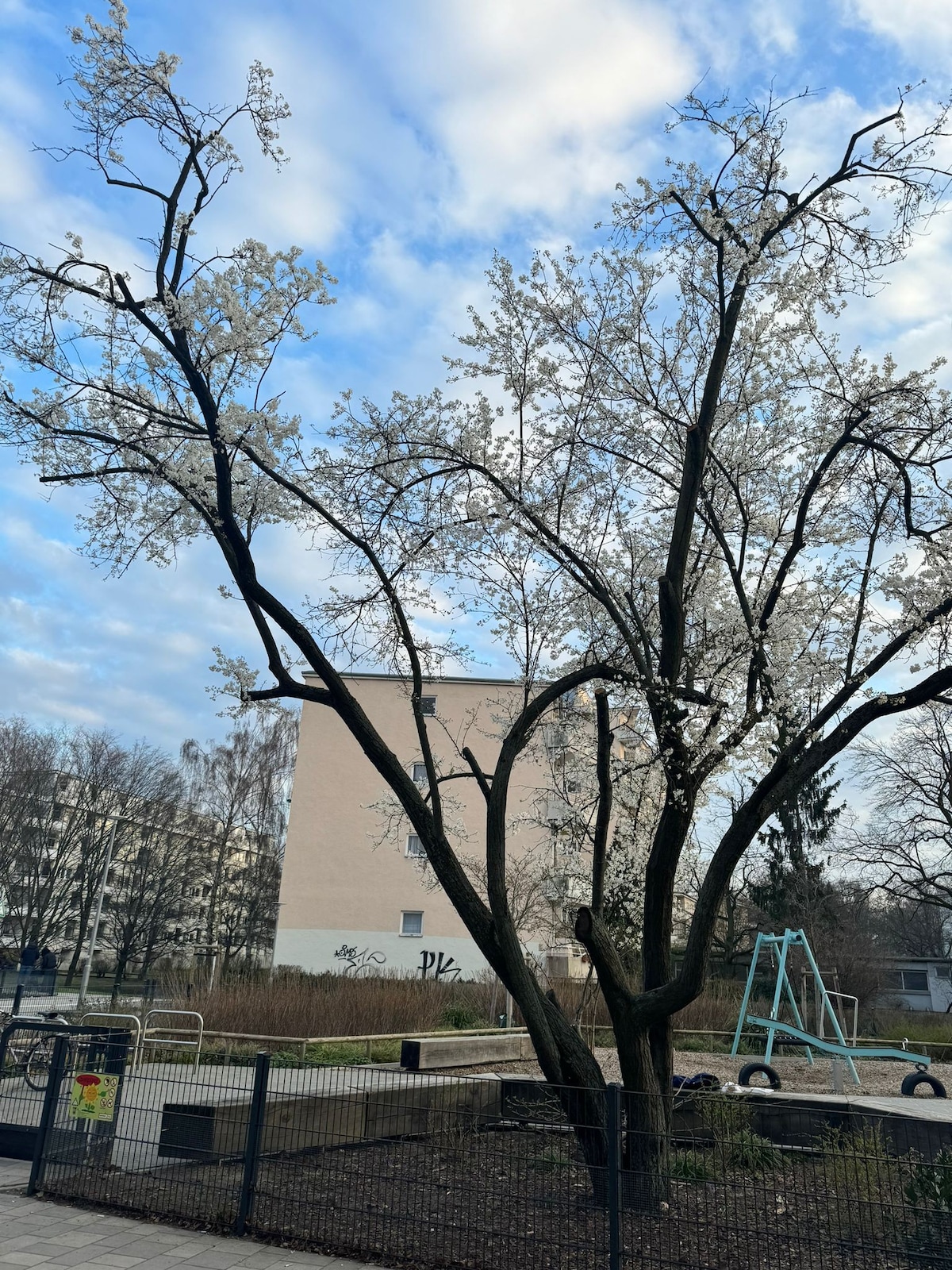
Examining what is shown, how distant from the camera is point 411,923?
34062 millimetres

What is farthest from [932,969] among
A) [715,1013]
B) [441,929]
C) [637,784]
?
[637,784]

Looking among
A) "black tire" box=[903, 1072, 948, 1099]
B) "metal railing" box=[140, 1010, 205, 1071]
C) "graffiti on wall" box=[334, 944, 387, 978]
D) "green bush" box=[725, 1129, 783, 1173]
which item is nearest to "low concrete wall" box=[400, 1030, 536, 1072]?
"metal railing" box=[140, 1010, 205, 1071]

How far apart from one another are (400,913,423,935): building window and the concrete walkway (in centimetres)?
2801

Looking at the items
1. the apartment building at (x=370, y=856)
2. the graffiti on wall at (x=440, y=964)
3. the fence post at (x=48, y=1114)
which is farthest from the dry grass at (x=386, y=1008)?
the apartment building at (x=370, y=856)

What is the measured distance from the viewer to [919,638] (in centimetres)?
759

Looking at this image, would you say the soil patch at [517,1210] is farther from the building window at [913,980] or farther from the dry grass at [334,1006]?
the building window at [913,980]

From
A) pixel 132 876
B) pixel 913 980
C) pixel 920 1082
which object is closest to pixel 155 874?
pixel 132 876

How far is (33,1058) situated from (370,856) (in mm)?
26996

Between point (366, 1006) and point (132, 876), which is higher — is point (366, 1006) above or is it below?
below

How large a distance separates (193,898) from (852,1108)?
40.0 meters

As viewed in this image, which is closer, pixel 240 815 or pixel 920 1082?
pixel 920 1082

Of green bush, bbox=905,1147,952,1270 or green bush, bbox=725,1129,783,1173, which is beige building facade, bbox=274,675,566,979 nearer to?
green bush, bbox=725,1129,783,1173

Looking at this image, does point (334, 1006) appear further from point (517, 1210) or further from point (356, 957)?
point (356, 957)

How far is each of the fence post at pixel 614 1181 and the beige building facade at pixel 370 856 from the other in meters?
25.7
